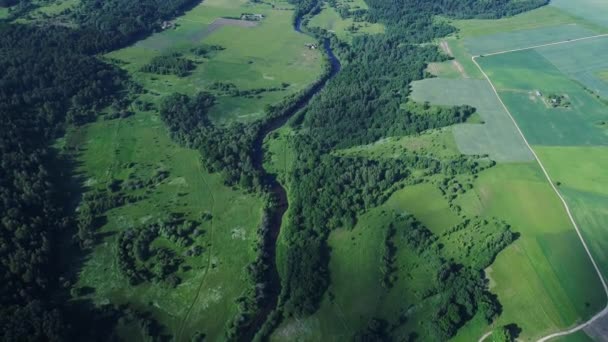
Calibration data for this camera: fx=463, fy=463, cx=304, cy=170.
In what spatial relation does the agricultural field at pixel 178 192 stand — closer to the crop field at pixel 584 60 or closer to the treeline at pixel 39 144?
the treeline at pixel 39 144

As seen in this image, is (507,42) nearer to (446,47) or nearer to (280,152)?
(446,47)

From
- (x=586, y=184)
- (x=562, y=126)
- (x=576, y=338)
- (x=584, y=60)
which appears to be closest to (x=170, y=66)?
(x=562, y=126)

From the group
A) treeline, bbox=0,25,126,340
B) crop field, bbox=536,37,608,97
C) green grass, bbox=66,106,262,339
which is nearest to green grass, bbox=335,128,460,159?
green grass, bbox=66,106,262,339

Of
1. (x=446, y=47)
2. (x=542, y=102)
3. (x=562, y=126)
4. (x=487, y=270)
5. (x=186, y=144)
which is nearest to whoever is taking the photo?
(x=487, y=270)

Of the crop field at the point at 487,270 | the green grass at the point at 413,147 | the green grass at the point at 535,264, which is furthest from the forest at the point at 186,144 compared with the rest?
the green grass at the point at 535,264

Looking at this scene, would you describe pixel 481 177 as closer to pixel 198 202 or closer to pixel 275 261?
pixel 275 261

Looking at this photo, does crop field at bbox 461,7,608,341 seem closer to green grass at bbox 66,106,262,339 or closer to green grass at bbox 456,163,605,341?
green grass at bbox 456,163,605,341

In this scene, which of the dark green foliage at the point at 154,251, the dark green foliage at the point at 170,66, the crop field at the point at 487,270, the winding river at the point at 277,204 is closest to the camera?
the crop field at the point at 487,270

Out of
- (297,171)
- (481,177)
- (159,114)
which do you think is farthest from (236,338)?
(159,114)
